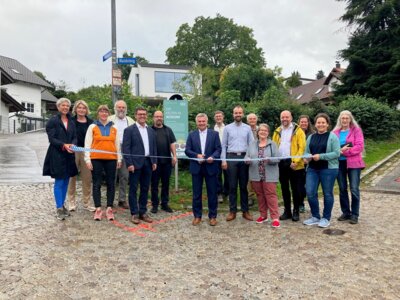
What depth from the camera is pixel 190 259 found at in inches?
194

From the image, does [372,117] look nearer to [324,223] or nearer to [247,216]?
[324,223]

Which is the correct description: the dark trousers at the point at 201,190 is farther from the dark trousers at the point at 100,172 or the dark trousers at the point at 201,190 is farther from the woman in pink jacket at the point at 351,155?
the woman in pink jacket at the point at 351,155

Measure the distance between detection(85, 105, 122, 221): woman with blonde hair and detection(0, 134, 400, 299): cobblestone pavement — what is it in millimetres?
615

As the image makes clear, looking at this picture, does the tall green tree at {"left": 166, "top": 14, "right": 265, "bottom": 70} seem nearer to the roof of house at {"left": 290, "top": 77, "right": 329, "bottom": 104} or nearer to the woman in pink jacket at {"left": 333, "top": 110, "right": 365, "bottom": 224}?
the roof of house at {"left": 290, "top": 77, "right": 329, "bottom": 104}

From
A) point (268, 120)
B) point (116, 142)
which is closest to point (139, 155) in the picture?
point (116, 142)

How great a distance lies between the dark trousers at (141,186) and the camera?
21.3 feet

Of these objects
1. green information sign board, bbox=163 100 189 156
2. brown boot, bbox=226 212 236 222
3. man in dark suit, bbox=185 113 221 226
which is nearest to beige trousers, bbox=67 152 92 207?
man in dark suit, bbox=185 113 221 226

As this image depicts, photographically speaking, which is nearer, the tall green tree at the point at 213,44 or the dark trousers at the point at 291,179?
the dark trousers at the point at 291,179

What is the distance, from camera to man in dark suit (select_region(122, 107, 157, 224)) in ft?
21.2

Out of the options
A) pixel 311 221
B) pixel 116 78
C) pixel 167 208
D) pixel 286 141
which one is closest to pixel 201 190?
pixel 167 208

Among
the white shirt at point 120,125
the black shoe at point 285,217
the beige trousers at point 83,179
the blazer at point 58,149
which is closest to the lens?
the blazer at point 58,149

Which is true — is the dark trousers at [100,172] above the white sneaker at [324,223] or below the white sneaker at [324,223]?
above

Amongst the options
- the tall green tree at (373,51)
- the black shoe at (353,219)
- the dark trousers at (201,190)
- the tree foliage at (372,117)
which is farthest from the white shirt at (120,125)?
the tall green tree at (373,51)

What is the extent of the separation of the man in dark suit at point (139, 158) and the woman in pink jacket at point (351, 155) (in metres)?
3.31
